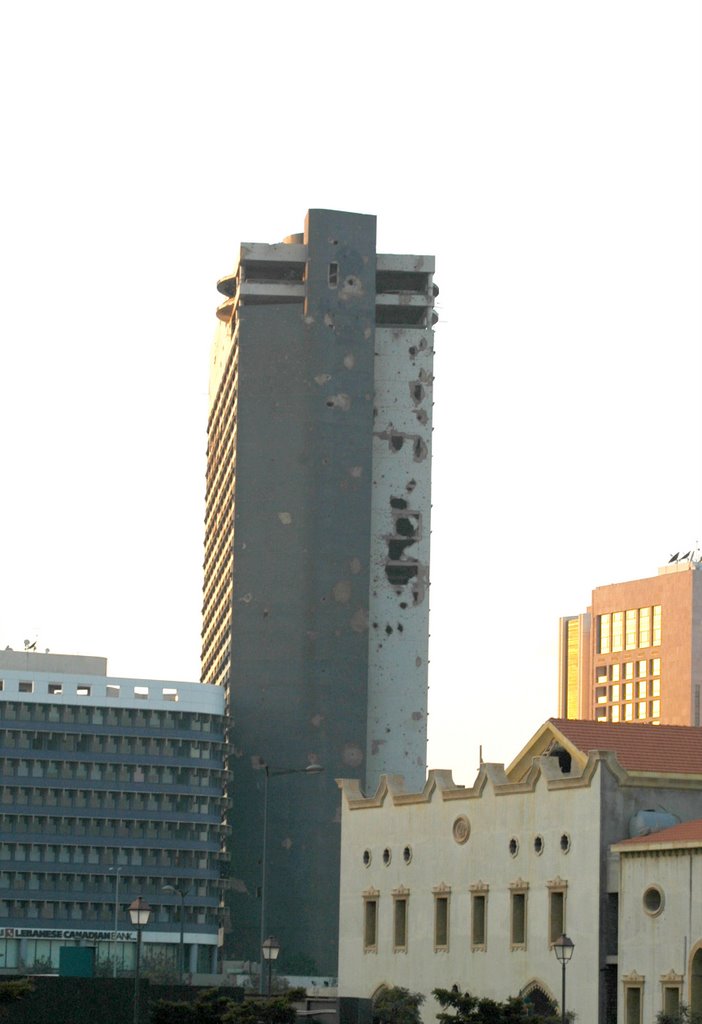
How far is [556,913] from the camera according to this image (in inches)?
3674

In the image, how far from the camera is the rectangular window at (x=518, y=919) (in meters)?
95.4

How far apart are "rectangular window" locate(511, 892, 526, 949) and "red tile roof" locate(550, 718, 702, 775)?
7305mm

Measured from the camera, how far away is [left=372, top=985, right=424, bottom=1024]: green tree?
3807 inches

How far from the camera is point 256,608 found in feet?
644

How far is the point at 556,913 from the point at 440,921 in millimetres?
10206

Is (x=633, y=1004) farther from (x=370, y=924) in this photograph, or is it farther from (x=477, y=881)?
(x=370, y=924)

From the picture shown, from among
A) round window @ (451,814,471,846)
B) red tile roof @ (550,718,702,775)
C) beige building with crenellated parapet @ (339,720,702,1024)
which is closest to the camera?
beige building with crenellated parapet @ (339,720,702,1024)

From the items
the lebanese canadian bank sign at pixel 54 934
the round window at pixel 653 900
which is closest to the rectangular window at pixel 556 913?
the round window at pixel 653 900

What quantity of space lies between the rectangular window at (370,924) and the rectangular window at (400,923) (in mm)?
2234

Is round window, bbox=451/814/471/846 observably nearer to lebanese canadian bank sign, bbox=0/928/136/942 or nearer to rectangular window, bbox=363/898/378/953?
rectangular window, bbox=363/898/378/953

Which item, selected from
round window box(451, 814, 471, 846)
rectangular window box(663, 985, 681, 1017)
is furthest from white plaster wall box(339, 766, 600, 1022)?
rectangular window box(663, 985, 681, 1017)

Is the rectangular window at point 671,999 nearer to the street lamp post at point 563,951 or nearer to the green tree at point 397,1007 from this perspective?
the street lamp post at point 563,951

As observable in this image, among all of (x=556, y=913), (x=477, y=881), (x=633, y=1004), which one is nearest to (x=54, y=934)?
(x=477, y=881)

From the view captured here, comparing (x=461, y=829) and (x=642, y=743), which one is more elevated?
(x=642, y=743)
